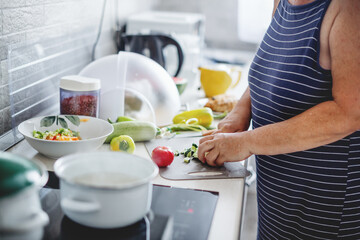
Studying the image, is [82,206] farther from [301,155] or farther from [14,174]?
[301,155]

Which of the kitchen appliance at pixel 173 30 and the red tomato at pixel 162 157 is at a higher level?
the kitchen appliance at pixel 173 30

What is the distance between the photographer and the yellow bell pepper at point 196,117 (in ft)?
4.23

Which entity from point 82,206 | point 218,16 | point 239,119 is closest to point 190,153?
point 239,119

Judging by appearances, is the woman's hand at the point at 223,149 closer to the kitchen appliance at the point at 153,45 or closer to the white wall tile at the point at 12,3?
the white wall tile at the point at 12,3

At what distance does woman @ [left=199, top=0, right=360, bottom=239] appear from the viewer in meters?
0.79

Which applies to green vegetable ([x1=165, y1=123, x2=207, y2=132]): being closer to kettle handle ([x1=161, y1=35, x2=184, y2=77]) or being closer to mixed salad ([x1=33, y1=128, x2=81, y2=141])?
mixed salad ([x1=33, y1=128, x2=81, y2=141])

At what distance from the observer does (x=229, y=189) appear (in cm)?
87

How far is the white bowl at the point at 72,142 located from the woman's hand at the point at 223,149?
226 mm

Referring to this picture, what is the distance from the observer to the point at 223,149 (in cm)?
95

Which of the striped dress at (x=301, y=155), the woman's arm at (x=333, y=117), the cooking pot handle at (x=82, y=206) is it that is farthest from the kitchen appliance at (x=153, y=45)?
the cooking pot handle at (x=82, y=206)

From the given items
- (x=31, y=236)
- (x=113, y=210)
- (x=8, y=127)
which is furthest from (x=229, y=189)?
(x=8, y=127)

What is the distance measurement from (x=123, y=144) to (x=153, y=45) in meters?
0.71

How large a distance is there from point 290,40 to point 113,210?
0.54 m

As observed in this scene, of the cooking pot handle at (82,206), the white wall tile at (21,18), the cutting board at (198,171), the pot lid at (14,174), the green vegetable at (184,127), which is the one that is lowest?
the green vegetable at (184,127)
